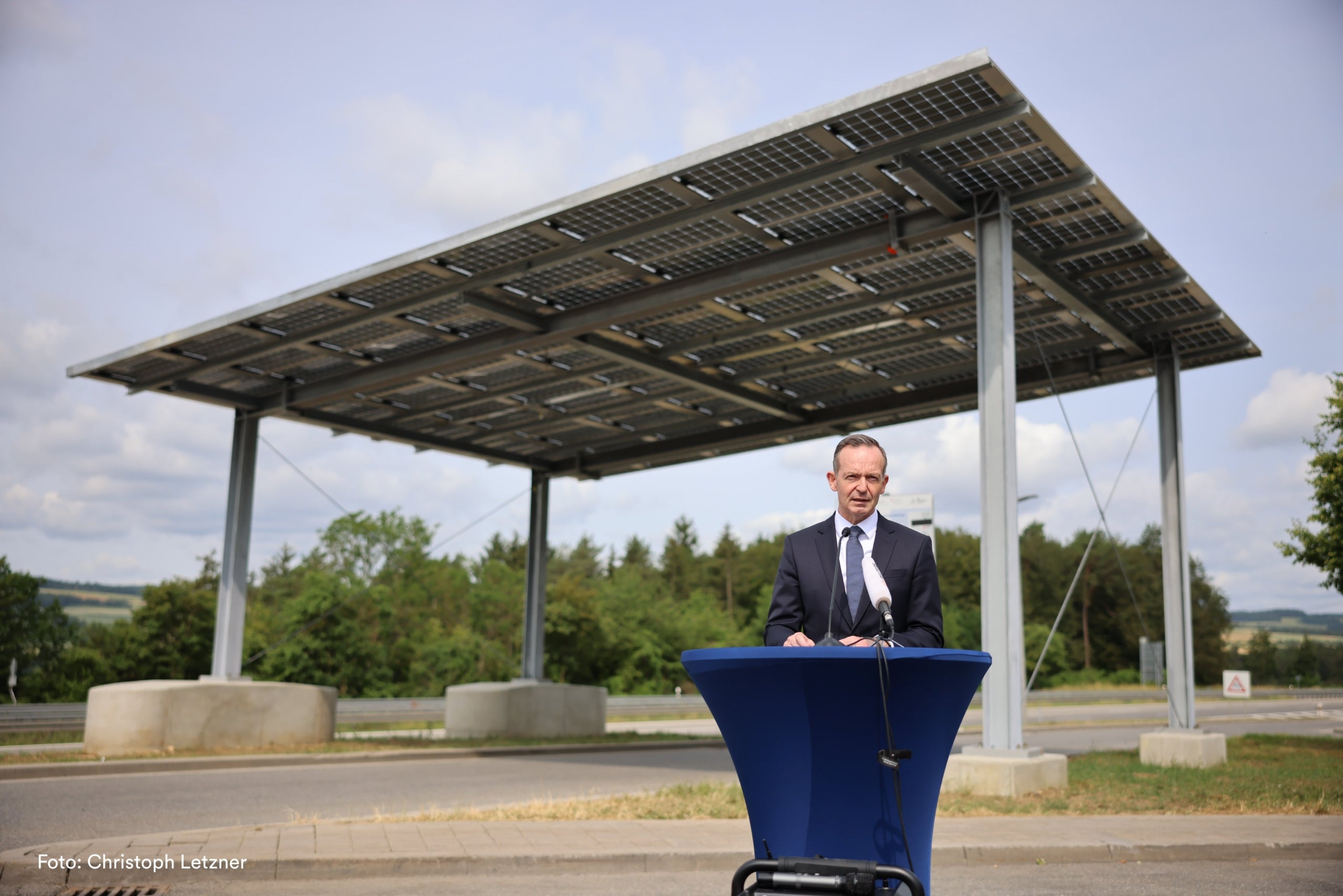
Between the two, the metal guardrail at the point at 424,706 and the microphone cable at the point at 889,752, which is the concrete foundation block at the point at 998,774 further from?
the metal guardrail at the point at 424,706

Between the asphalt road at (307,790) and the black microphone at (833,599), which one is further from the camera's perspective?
the asphalt road at (307,790)

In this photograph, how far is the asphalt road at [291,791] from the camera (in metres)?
9.72

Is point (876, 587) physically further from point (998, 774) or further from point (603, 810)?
point (998, 774)

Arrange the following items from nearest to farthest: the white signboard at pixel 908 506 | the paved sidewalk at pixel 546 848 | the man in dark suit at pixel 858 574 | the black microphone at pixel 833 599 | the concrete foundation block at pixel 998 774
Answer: the black microphone at pixel 833 599, the man in dark suit at pixel 858 574, the paved sidewalk at pixel 546 848, the concrete foundation block at pixel 998 774, the white signboard at pixel 908 506

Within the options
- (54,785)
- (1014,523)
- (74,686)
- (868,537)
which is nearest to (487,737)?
(54,785)

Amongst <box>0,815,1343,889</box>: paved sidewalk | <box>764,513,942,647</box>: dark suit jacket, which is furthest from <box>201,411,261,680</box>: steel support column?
<box>764,513,942,647</box>: dark suit jacket

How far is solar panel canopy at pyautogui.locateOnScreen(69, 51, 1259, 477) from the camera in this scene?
11102mm

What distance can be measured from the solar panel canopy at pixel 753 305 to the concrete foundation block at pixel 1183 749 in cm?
554

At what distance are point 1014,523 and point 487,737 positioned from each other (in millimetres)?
14595

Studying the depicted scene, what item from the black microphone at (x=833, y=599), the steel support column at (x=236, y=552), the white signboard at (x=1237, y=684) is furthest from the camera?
the white signboard at (x=1237, y=684)

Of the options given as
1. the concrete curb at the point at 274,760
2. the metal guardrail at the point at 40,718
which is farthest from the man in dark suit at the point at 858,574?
the metal guardrail at the point at 40,718

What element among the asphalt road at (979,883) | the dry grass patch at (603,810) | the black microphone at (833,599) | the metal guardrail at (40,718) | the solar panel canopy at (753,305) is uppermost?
the solar panel canopy at (753,305)

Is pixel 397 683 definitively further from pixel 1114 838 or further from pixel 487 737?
pixel 1114 838

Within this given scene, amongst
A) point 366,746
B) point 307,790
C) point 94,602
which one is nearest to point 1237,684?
point 366,746
